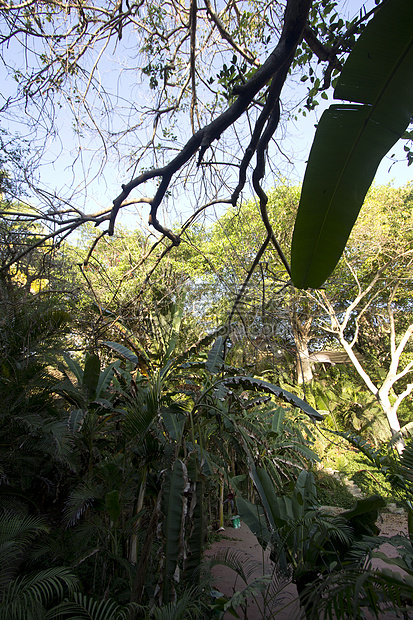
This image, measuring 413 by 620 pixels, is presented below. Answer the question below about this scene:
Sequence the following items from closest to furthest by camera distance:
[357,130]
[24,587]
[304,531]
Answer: [357,130] < [24,587] < [304,531]

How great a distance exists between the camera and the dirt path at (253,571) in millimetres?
2539

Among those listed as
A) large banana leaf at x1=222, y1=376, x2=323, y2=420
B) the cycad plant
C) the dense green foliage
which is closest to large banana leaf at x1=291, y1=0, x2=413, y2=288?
the dense green foliage

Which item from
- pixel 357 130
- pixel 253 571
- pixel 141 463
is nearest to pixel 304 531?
pixel 253 571

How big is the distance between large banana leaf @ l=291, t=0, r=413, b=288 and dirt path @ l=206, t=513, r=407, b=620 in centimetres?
232

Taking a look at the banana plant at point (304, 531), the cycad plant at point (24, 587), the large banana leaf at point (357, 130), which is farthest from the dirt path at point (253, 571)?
the large banana leaf at point (357, 130)

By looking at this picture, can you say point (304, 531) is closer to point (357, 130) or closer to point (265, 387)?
point (265, 387)

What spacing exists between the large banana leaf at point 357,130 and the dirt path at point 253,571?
232 centimetres

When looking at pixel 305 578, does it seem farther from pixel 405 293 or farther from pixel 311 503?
pixel 405 293

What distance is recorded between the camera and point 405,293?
30.2 ft

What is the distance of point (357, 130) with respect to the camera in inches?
39.8

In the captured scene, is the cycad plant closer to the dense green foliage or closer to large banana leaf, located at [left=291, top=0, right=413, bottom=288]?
the dense green foliage

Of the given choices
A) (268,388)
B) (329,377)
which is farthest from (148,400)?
(329,377)

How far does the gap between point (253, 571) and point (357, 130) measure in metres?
2.93

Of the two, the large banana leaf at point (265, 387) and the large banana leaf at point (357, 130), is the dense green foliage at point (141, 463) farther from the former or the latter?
the large banana leaf at point (357, 130)
